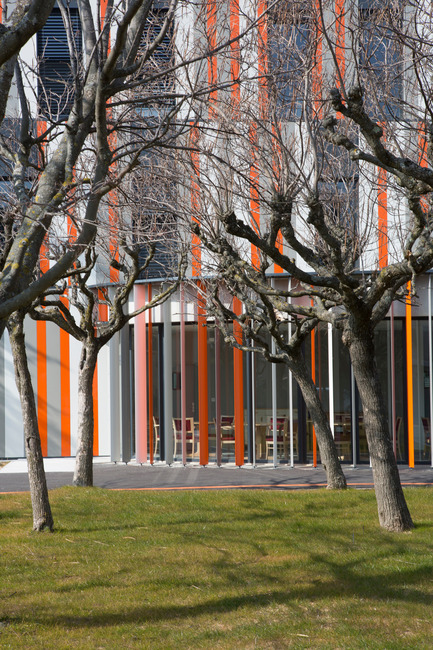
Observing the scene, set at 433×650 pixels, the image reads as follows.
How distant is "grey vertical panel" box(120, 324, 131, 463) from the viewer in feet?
57.7

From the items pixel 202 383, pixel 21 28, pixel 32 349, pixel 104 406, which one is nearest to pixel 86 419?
pixel 202 383

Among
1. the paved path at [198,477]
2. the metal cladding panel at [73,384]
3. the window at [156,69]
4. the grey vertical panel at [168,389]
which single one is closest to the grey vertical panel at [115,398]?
the paved path at [198,477]

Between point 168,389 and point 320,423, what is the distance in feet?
22.4

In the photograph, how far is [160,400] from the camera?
1781cm

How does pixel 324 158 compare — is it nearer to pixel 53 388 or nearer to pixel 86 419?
pixel 86 419

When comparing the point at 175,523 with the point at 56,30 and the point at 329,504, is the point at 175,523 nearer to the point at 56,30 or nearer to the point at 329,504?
the point at 329,504

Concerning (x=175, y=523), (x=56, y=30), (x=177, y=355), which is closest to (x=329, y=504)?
(x=175, y=523)

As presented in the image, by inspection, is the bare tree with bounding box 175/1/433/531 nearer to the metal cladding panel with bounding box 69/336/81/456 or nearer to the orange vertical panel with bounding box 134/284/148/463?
the orange vertical panel with bounding box 134/284/148/463

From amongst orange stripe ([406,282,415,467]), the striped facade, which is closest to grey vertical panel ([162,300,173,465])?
the striped facade

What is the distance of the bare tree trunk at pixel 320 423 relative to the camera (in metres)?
11.0

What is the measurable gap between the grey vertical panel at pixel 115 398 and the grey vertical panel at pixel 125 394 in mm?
224

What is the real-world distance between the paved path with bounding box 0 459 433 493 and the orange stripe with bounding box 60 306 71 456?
190 centimetres

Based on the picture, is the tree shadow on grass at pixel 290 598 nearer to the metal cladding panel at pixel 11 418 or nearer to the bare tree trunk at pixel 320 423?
the bare tree trunk at pixel 320 423

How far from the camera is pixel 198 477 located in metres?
14.7
